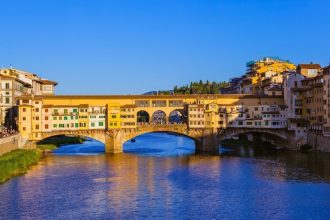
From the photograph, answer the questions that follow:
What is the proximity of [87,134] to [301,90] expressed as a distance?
2414 cm

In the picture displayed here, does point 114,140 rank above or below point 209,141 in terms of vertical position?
above

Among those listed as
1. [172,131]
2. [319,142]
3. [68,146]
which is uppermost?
[172,131]

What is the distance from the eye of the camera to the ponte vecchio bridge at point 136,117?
56.2 m

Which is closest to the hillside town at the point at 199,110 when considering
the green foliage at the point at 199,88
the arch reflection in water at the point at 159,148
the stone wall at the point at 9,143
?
the arch reflection in water at the point at 159,148

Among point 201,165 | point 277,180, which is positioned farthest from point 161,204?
point 201,165

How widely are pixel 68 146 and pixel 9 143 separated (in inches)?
867

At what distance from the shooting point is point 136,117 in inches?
2295

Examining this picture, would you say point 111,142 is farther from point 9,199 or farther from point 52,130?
point 9,199

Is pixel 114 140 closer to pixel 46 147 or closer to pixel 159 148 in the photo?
pixel 46 147

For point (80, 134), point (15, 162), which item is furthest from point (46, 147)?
point (15, 162)

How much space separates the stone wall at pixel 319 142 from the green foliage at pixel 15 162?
92.0 ft

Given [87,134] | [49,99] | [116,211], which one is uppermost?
[49,99]

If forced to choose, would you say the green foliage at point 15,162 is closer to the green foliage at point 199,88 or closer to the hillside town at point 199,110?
the hillside town at point 199,110

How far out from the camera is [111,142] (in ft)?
187
